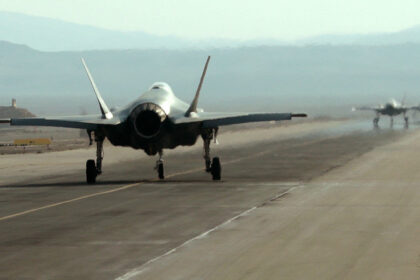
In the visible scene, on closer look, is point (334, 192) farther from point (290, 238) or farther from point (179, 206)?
point (290, 238)

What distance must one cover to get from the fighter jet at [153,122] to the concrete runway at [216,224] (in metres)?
1.33

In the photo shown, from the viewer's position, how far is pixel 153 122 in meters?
30.6

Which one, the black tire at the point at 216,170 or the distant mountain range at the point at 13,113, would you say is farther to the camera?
the distant mountain range at the point at 13,113

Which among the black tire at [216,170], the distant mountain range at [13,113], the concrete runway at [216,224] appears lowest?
the concrete runway at [216,224]

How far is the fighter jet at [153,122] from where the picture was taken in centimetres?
3061

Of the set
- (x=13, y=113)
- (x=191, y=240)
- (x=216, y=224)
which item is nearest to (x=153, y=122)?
(x=216, y=224)

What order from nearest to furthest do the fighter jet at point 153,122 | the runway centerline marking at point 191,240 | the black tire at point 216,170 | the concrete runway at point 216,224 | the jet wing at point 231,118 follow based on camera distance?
the runway centerline marking at point 191,240 → the concrete runway at point 216,224 → the fighter jet at point 153,122 → the jet wing at point 231,118 → the black tire at point 216,170

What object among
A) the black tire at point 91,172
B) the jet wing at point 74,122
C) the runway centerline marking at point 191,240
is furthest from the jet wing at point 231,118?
the runway centerline marking at point 191,240

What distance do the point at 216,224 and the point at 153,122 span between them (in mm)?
9966

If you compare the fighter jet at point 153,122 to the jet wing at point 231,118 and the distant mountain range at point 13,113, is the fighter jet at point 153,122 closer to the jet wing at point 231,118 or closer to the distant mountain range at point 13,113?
the jet wing at point 231,118

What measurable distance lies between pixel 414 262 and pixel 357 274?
1.51 meters

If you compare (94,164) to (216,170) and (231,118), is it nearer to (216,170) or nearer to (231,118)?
(216,170)

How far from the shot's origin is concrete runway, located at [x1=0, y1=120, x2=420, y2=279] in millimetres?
15609

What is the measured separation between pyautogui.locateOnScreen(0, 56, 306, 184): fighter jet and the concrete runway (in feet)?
4.37
